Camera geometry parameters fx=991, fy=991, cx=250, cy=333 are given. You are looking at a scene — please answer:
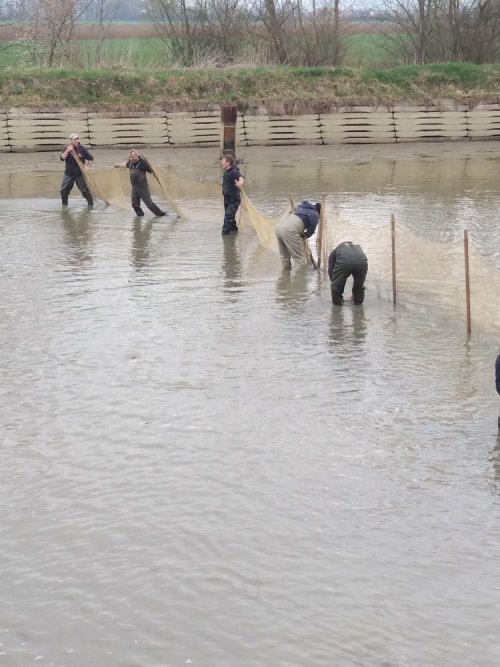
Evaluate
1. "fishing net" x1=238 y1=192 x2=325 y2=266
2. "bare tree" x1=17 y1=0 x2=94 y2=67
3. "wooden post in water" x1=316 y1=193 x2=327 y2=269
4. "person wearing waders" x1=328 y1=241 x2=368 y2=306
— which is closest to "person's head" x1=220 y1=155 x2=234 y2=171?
"fishing net" x1=238 y1=192 x2=325 y2=266

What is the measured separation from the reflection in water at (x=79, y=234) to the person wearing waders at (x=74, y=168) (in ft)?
1.31

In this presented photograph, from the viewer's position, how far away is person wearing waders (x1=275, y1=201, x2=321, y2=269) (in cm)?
1529

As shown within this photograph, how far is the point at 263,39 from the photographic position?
138ft

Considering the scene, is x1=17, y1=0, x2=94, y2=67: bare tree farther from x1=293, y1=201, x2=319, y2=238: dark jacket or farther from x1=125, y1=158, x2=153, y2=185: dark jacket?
x1=293, y1=201, x2=319, y2=238: dark jacket

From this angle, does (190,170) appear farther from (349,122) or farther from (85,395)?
(85,395)

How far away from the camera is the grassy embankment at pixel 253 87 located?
114 ft

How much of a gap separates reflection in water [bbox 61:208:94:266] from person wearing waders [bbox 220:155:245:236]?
2595 mm

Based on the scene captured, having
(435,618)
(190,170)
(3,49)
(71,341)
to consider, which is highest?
(3,49)

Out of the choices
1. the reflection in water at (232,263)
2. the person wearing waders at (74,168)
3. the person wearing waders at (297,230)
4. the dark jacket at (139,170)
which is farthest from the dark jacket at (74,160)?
the person wearing waders at (297,230)

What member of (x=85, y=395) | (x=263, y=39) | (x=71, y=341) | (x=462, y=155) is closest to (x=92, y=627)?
(x=85, y=395)

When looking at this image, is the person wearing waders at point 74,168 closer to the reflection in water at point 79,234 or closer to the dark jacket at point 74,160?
the dark jacket at point 74,160

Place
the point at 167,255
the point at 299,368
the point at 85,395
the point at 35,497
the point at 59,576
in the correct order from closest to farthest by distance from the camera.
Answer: the point at 59,576, the point at 35,497, the point at 85,395, the point at 299,368, the point at 167,255

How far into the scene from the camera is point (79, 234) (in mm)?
19234

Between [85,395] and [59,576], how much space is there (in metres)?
3.68
